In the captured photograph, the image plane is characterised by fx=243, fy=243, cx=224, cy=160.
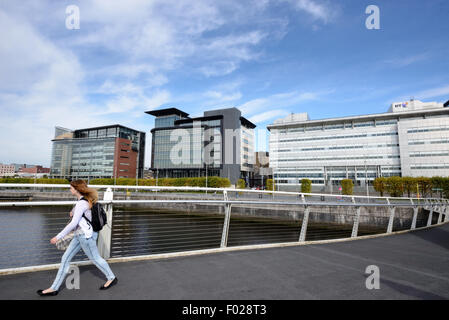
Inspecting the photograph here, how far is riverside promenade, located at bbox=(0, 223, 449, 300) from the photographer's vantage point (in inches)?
115

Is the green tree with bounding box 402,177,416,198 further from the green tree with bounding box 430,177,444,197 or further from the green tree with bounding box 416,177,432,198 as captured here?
the green tree with bounding box 430,177,444,197

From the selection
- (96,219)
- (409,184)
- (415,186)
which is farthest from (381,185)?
(96,219)

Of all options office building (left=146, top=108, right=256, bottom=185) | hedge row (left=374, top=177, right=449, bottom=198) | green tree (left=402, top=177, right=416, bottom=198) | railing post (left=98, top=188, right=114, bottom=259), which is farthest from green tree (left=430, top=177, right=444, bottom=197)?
railing post (left=98, top=188, right=114, bottom=259)

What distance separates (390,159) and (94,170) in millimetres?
107798

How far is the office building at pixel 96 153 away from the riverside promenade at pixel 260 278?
101487 millimetres

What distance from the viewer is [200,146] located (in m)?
83.9

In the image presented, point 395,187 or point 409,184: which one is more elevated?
point 409,184

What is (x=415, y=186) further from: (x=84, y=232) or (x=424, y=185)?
(x=84, y=232)

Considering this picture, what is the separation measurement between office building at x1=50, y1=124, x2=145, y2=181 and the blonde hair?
102m

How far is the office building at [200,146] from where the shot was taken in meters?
84.0

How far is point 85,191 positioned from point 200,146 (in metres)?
81.2

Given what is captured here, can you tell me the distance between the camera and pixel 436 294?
2.97m
